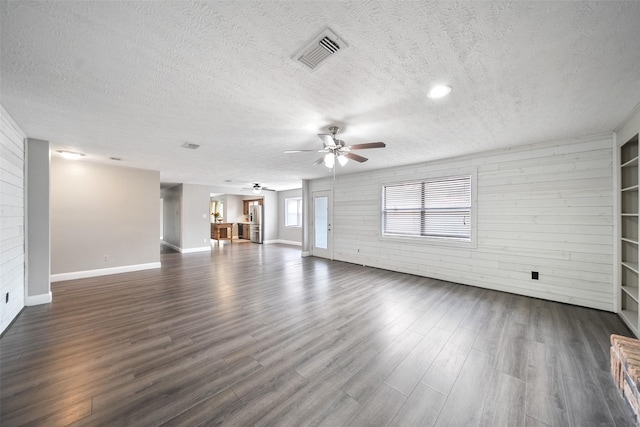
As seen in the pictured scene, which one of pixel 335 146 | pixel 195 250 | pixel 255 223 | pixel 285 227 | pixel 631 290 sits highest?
pixel 335 146

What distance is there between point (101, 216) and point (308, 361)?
583 centimetres

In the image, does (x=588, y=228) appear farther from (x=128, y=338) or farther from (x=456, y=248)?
(x=128, y=338)

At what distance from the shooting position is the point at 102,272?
528 centimetres

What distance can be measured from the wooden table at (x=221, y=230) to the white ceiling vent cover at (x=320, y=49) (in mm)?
11255

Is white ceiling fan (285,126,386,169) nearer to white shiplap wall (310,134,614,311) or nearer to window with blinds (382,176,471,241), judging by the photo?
white shiplap wall (310,134,614,311)

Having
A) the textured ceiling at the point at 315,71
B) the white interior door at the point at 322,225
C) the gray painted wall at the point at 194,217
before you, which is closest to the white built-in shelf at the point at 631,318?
the textured ceiling at the point at 315,71

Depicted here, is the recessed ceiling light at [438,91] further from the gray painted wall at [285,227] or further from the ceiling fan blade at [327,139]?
the gray painted wall at [285,227]

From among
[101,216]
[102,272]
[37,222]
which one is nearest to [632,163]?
[37,222]

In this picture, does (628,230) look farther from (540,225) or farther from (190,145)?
(190,145)

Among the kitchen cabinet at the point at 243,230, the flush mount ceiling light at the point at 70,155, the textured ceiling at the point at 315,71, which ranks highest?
the textured ceiling at the point at 315,71

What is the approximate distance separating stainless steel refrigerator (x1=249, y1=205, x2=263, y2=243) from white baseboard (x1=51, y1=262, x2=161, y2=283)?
505 cm

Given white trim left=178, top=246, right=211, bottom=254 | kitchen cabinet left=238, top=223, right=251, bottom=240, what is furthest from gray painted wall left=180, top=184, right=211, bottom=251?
kitchen cabinet left=238, top=223, right=251, bottom=240

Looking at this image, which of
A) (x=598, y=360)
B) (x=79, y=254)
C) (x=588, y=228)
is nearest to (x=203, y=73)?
(x=598, y=360)

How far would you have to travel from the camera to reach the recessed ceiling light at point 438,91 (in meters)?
2.14
